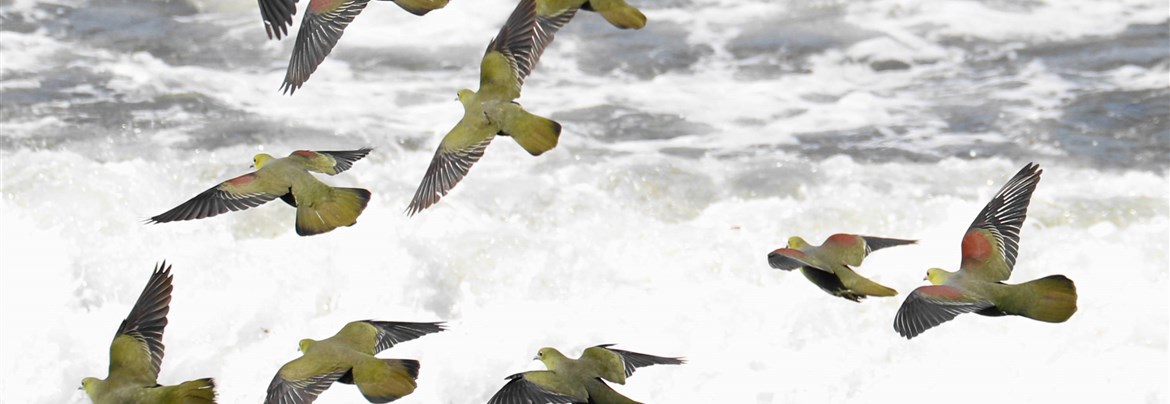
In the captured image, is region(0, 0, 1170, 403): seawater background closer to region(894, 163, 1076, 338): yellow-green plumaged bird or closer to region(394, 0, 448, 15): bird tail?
region(894, 163, 1076, 338): yellow-green plumaged bird

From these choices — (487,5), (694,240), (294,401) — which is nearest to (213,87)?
(487,5)

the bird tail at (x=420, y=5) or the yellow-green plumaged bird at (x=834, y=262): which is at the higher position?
the bird tail at (x=420, y=5)

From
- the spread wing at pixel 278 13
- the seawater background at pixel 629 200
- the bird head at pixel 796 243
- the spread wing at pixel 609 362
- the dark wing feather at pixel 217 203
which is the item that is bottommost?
the seawater background at pixel 629 200

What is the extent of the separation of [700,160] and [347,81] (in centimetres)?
265

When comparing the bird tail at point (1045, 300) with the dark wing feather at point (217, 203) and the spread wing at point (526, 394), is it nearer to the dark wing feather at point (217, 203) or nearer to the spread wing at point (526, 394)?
the spread wing at point (526, 394)

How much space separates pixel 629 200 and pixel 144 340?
4056 mm

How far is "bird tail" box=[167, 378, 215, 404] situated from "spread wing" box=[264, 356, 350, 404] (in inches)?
9.6

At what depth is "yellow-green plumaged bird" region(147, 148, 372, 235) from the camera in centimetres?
405

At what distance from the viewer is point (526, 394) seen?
13.4 feet

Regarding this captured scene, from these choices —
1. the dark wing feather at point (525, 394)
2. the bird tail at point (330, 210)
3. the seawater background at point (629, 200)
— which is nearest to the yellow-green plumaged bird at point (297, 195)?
the bird tail at point (330, 210)

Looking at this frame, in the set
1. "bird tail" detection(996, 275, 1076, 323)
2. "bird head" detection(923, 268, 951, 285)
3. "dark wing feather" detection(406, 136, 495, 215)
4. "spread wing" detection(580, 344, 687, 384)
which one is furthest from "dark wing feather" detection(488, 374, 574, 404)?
"bird tail" detection(996, 275, 1076, 323)

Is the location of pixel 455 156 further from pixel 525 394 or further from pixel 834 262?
pixel 834 262

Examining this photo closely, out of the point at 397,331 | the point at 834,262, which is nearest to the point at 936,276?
the point at 834,262

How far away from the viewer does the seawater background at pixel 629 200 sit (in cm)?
680
